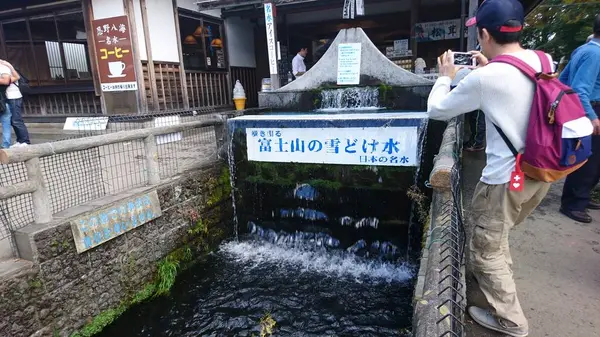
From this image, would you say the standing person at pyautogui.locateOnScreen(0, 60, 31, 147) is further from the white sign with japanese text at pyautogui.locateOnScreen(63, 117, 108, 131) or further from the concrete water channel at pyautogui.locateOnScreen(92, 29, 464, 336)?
the concrete water channel at pyautogui.locateOnScreen(92, 29, 464, 336)

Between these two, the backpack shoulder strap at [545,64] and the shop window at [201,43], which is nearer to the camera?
the backpack shoulder strap at [545,64]

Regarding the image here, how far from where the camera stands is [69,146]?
4.22 meters

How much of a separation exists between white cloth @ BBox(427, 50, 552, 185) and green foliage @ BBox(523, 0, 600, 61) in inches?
326

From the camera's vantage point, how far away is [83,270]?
427 cm

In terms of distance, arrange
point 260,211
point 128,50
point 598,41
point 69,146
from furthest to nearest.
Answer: point 128,50 < point 260,211 < point 69,146 < point 598,41

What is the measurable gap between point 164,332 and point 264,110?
533 centimetres

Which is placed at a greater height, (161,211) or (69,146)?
(69,146)

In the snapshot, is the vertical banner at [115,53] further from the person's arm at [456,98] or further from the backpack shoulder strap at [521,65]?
the backpack shoulder strap at [521,65]

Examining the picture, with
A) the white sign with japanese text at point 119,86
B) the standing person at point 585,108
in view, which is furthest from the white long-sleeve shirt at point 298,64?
the standing person at point 585,108

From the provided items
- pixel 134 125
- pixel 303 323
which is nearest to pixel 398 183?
pixel 303 323

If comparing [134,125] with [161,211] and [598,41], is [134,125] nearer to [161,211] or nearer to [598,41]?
[161,211]

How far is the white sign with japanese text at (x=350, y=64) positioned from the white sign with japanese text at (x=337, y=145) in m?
2.82

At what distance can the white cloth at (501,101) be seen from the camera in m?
2.07

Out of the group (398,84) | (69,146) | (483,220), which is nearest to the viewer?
(483,220)
